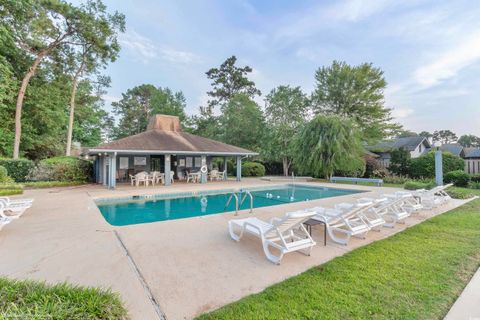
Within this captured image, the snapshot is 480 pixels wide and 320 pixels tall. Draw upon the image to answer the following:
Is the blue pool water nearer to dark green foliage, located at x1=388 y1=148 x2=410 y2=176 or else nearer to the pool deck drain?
the pool deck drain

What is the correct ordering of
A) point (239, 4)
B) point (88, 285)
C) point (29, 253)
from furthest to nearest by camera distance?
point (239, 4) → point (29, 253) → point (88, 285)

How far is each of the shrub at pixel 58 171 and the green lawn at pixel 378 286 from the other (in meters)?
16.6

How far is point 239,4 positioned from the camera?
41.4 ft

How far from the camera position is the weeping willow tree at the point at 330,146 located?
675 inches

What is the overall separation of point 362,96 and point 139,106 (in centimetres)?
3141

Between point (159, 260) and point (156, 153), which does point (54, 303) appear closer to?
point (159, 260)

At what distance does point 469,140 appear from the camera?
59.9m

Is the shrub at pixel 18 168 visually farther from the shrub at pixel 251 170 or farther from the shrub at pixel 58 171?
the shrub at pixel 251 170

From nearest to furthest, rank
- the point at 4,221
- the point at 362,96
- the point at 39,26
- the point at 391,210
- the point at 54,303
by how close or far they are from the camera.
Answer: the point at 54,303, the point at 4,221, the point at 391,210, the point at 39,26, the point at 362,96

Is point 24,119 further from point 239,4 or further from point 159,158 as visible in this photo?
point 239,4

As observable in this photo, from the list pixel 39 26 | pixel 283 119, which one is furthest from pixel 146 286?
pixel 283 119

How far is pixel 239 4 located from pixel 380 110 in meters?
18.7

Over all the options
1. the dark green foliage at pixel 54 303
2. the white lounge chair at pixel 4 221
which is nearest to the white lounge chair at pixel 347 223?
the dark green foliage at pixel 54 303

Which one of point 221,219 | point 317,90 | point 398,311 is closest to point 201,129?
point 317,90
